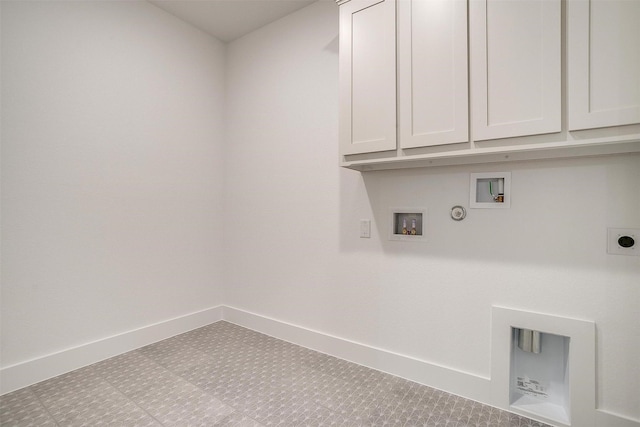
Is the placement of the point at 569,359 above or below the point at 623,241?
below

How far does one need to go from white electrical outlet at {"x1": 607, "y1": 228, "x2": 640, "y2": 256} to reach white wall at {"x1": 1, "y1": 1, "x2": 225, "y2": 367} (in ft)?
9.19

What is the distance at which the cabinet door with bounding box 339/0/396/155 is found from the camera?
5.56 feet

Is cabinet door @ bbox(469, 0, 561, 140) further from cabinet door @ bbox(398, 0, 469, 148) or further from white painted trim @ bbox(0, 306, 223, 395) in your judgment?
white painted trim @ bbox(0, 306, 223, 395)

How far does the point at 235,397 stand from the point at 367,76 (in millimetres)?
1952

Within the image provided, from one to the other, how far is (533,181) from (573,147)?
30 centimetres

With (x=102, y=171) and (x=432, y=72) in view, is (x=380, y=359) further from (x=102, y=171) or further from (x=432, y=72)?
(x=102, y=171)

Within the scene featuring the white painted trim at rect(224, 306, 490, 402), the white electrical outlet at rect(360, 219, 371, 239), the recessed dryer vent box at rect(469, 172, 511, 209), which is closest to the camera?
the recessed dryer vent box at rect(469, 172, 511, 209)

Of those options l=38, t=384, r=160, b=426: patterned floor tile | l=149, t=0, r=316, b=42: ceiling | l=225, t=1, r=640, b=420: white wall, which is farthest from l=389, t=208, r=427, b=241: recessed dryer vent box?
l=149, t=0, r=316, b=42: ceiling

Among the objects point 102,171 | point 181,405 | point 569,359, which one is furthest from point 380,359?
point 102,171

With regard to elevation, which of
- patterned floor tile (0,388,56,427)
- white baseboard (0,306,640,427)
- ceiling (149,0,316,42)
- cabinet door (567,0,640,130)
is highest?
ceiling (149,0,316,42)

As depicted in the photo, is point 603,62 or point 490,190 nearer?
point 603,62

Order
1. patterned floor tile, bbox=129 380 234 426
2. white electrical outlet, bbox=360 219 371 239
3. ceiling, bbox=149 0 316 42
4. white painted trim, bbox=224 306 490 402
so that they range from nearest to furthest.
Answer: patterned floor tile, bbox=129 380 234 426, white painted trim, bbox=224 306 490 402, white electrical outlet, bbox=360 219 371 239, ceiling, bbox=149 0 316 42

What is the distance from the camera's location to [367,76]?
1.77 metres

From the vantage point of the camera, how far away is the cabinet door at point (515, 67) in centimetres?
130
